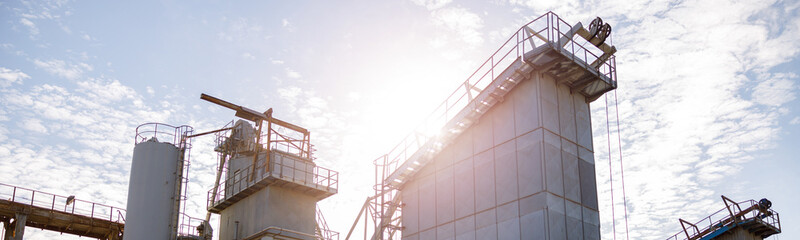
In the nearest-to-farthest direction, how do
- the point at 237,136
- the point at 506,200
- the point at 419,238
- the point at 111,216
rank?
the point at 506,200 → the point at 419,238 → the point at 111,216 → the point at 237,136

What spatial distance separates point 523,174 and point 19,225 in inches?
1006

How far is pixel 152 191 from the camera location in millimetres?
35906

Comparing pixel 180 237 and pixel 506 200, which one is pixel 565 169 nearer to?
pixel 506 200

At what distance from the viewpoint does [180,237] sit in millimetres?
36750

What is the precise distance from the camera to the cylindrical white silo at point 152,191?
3500cm

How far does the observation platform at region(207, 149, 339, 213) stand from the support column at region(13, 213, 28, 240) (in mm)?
10325

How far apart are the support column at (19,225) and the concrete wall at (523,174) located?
67.6ft

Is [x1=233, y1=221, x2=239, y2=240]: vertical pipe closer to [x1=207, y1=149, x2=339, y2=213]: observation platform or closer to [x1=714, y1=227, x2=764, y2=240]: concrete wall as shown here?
[x1=207, y1=149, x2=339, y2=213]: observation platform

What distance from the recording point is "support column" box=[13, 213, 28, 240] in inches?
1373

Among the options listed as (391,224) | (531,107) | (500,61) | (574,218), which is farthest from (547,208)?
(391,224)

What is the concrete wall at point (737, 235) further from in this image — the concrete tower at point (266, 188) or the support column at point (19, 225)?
the support column at point (19, 225)

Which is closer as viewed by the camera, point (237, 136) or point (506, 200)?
point (506, 200)

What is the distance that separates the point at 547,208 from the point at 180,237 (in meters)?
20.1

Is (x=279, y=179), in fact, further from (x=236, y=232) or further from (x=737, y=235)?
(x=737, y=235)
